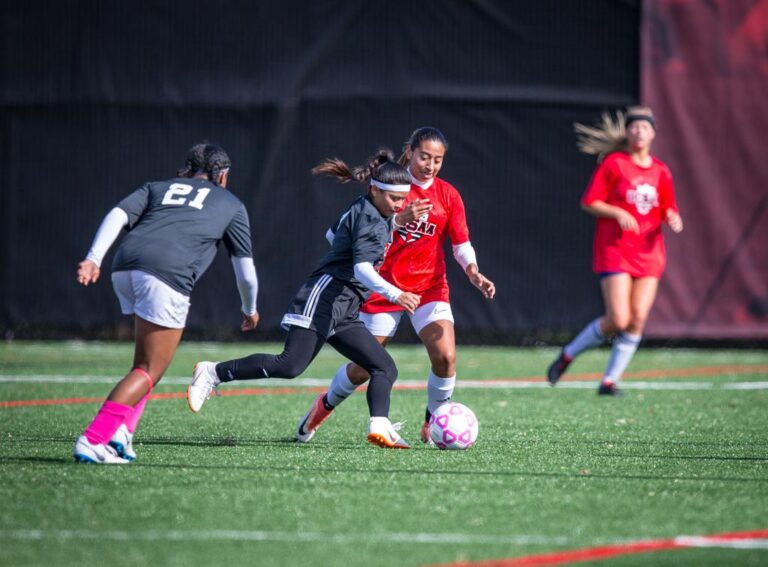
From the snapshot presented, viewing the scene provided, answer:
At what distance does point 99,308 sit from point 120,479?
10045 mm

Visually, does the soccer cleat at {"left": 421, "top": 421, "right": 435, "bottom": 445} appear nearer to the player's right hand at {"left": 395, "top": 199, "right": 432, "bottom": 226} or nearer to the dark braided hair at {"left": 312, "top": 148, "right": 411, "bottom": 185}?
the player's right hand at {"left": 395, "top": 199, "right": 432, "bottom": 226}

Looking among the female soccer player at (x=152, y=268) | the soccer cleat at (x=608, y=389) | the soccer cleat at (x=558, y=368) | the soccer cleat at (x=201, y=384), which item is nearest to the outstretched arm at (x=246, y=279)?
the female soccer player at (x=152, y=268)

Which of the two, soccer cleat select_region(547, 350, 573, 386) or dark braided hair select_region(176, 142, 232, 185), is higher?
dark braided hair select_region(176, 142, 232, 185)

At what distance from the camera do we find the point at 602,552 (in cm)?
436

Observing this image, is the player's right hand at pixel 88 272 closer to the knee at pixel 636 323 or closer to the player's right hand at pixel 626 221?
the player's right hand at pixel 626 221

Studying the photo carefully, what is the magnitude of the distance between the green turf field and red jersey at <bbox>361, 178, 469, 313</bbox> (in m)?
0.92

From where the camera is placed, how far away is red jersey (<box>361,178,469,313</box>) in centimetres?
755

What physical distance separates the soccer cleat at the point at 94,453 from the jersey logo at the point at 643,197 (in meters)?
5.69

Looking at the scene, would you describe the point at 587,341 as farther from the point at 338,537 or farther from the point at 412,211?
the point at 338,537

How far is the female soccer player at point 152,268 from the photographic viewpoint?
616cm

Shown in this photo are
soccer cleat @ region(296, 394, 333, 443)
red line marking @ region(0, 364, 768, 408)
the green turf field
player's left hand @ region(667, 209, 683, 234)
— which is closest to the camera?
the green turf field

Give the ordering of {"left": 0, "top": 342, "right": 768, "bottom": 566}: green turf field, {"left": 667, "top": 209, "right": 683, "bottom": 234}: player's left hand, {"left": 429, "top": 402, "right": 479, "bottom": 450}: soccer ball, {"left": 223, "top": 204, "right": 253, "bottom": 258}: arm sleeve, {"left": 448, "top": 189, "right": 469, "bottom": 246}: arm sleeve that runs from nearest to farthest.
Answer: {"left": 0, "top": 342, "right": 768, "bottom": 566}: green turf field < {"left": 223, "top": 204, "right": 253, "bottom": 258}: arm sleeve < {"left": 429, "top": 402, "right": 479, "bottom": 450}: soccer ball < {"left": 448, "top": 189, "right": 469, "bottom": 246}: arm sleeve < {"left": 667, "top": 209, "right": 683, "bottom": 234}: player's left hand

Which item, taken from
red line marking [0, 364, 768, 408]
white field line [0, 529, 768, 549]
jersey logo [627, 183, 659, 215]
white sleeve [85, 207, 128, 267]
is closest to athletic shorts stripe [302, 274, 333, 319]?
white sleeve [85, 207, 128, 267]

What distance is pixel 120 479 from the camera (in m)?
5.73
